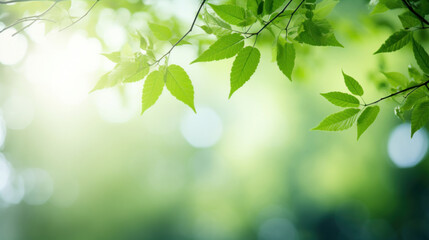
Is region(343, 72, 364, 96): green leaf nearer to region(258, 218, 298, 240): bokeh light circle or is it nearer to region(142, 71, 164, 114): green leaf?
region(142, 71, 164, 114): green leaf

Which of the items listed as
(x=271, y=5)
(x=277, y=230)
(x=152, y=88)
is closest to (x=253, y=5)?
(x=271, y=5)

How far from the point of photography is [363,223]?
8195mm

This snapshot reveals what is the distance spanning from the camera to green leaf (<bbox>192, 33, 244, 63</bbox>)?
584 millimetres

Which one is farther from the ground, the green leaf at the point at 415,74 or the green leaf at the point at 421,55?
the green leaf at the point at 421,55

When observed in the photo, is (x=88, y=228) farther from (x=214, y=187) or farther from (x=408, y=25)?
(x=408, y=25)

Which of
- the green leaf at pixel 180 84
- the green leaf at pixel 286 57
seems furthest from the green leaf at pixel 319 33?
the green leaf at pixel 180 84

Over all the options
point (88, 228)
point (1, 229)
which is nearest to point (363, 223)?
point (88, 228)

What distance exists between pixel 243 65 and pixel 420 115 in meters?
0.43

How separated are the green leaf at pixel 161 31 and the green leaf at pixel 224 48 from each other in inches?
4.9

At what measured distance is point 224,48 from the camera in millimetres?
599

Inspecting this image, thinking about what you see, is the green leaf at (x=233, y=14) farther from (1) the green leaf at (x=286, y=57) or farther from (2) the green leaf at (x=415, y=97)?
(2) the green leaf at (x=415, y=97)

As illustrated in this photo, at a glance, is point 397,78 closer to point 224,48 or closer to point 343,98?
point 343,98

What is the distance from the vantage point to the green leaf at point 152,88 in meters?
0.61

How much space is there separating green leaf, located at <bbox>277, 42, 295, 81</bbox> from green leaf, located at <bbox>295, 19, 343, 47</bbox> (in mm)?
45
